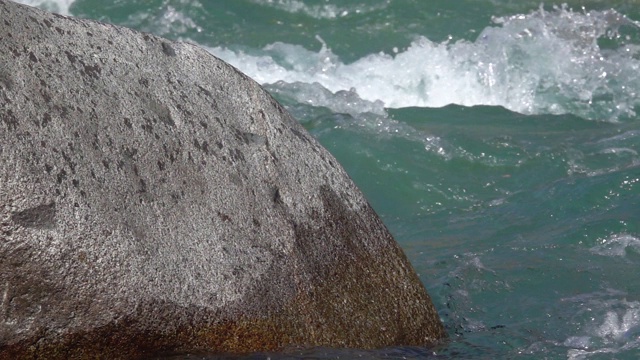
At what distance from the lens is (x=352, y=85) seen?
10898 mm

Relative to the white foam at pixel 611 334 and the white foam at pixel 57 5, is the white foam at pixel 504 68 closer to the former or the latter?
the white foam at pixel 57 5

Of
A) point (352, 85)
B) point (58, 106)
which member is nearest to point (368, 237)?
point (58, 106)

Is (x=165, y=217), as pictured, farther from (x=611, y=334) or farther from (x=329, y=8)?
(x=329, y=8)

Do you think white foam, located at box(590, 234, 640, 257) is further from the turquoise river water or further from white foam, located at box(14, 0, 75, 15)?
white foam, located at box(14, 0, 75, 15)

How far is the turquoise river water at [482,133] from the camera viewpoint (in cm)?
522

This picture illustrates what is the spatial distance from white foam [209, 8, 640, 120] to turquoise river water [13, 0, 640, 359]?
0.07 ft

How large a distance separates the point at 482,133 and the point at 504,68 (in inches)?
72.9

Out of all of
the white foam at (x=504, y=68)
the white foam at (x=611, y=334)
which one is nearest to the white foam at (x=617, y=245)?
the white foam at (x=611, y=334)

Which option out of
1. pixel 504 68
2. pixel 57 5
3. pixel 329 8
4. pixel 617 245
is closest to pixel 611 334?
pixel 617 245

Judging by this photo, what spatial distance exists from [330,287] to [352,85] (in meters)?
7.08

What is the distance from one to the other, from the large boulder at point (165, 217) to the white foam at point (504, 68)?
5.86 m

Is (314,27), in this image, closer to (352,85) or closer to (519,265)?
(352,85)

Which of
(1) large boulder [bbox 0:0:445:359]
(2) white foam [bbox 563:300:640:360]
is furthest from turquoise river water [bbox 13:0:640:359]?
(1) large boulder [bbox 0:0:445:359]

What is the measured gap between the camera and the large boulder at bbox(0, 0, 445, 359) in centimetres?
320
